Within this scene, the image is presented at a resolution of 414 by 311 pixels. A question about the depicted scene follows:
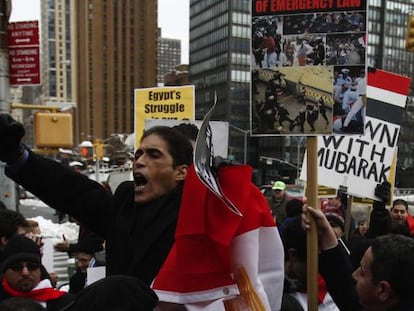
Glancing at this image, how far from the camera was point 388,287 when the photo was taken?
1.95m

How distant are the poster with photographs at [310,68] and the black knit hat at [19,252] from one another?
1707mm

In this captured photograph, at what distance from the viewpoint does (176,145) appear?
2137 millimetres

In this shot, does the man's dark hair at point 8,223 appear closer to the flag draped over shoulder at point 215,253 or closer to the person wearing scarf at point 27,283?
the person wearing scarf at point 27,283

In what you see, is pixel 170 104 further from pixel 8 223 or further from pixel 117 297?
pixel 117 297

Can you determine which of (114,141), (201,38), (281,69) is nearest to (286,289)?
(281,69)

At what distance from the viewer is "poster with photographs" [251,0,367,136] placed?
245cm

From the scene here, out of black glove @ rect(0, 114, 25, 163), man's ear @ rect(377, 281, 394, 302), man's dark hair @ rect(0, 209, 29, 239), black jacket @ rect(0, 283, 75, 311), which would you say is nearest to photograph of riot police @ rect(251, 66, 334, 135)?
man's ear @ rect(377, 281, 394, 302)

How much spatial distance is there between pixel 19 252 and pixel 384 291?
2379 mm

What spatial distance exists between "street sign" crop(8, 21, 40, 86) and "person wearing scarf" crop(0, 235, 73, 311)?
12.3ft

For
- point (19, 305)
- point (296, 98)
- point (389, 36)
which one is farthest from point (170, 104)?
point (389, 36)

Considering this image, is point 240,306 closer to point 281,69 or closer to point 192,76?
point 281,69

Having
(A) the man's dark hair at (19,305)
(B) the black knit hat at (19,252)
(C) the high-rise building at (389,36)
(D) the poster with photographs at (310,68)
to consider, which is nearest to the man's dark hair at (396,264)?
(D) the poster with photographs at (310,68)

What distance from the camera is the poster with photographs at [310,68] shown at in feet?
8.05

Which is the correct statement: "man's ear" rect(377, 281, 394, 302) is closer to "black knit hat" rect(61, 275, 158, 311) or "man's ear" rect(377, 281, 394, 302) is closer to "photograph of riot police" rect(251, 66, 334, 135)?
→ "photograph of riot police" rect(251, 66, 334, 135)
